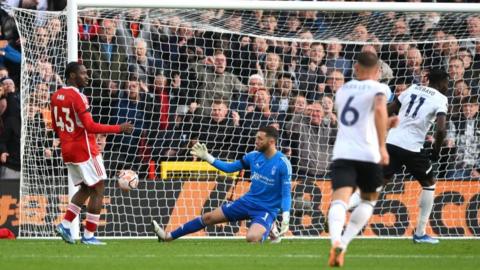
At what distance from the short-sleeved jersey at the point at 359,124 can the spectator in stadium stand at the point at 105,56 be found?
713 centimetres

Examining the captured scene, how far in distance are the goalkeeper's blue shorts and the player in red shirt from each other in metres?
1.63

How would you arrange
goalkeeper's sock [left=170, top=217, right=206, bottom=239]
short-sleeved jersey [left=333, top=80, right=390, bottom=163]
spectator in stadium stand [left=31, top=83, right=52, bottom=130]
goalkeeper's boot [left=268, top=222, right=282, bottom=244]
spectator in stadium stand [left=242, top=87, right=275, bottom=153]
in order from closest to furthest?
short-sleeved jersey [left=333, top=80, right=390, bottom=163], goalkeeper's sock [left=170, top=217, right=206, bottom=239], goalkeeper's boot [left=268, top=222, right=282, bottom=244], spectator in stadium stand [left=31, top=83, right=52, bottom=130], spectator in stadium stand [left=242, top=87, right=275, bottom=153]

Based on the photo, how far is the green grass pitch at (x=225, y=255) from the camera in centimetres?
1086

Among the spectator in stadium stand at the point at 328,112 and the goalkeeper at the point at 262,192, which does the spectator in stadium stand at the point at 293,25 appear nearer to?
the spectator in stadium stand at the point at 328,112

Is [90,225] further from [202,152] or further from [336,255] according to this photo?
[336,255]

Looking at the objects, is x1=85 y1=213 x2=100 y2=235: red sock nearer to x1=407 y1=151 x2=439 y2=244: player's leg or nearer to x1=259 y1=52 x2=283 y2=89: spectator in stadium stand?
x1=407 y1=151 x2=439 y2=244: player's leg

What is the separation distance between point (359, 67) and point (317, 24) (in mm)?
8185

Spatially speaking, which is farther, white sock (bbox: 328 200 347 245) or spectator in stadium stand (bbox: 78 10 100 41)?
spectator in stadium stand (bbox: 78 10 100 41)

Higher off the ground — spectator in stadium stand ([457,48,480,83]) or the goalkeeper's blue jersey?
spectator in stadium stand ([457,48,480,83])

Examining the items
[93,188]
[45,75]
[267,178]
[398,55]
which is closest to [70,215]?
[93,188]

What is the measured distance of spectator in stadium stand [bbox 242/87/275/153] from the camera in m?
17.9

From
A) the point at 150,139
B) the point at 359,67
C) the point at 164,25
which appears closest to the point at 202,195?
the point at 150,139

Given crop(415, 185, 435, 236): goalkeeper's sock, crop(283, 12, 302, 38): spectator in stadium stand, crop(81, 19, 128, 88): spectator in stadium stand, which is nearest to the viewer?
crop(415, 185, 435, 236): goalkeeper's sock

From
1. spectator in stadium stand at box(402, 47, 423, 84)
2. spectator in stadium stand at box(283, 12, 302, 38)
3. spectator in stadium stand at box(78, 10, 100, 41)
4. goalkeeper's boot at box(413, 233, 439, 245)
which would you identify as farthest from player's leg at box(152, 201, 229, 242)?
spectator in stadium stand at box(402, 47, 423, 84)
